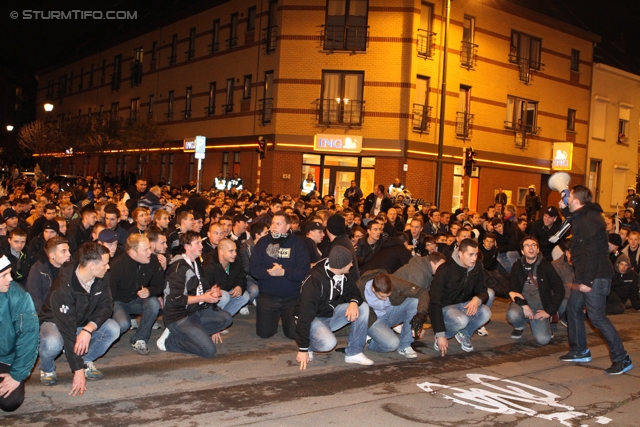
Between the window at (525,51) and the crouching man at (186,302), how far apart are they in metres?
28.2

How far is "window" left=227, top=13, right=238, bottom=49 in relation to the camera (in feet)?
107

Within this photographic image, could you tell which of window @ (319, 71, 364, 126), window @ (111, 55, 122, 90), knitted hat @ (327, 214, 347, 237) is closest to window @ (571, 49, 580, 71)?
window @ (319, 71, 364, 126)

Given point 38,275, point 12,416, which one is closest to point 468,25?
point 38,275

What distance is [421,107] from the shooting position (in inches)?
1144

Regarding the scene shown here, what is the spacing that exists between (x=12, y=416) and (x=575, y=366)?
21.1ft

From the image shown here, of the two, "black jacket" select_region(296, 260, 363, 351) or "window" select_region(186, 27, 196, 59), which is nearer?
"black jacket" select_region(296, 260, 363, 351)

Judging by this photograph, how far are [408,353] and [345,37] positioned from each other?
22.3 meters

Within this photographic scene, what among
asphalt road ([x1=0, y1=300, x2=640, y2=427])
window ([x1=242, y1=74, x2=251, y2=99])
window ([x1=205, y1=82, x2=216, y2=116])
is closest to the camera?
asphalt road ([x1=0, y1=300, x2=640, y2=427])

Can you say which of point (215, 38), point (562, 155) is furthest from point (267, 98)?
point (562, 155)

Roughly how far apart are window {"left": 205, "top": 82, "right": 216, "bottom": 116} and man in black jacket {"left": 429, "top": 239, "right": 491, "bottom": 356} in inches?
1056

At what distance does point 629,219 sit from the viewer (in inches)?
708

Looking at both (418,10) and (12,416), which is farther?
(418,10)

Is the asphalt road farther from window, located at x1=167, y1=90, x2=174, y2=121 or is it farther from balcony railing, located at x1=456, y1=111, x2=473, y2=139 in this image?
window, located at x1=167, y1=90, x2=174, y2=121

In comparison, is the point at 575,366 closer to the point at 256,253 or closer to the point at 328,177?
the point at 256,253
